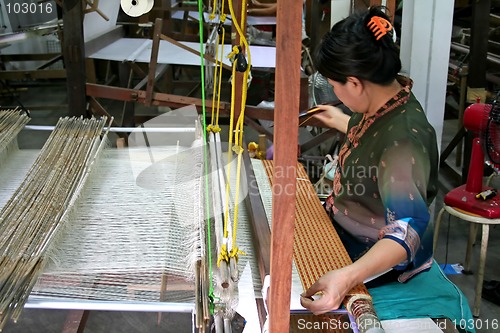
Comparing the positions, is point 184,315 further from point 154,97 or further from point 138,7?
point 138,7

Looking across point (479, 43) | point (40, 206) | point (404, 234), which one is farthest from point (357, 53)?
point (479, 43)

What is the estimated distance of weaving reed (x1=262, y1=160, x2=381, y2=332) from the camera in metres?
1.20

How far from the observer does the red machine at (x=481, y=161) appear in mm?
2529

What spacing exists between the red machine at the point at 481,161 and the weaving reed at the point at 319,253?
3.52ft

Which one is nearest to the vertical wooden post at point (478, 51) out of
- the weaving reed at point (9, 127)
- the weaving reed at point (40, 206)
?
the weaving reed at point (40, 206)

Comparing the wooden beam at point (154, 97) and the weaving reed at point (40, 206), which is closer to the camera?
the weaving reed at point (40, 206)

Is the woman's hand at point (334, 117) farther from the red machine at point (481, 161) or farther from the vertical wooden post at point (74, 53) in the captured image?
the vertical wooden post at point (74, 53)

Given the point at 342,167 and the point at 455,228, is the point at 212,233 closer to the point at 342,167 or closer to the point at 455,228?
the point at 342,167

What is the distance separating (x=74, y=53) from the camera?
3307 millimetres

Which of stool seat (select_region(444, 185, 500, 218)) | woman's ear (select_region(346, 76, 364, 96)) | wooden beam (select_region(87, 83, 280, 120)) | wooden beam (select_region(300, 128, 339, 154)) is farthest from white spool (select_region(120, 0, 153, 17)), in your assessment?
wooden beam (select_region(300, 128, 339, 154))

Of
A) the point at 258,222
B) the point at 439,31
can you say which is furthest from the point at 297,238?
the point at 439,31

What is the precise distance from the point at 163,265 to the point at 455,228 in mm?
2764

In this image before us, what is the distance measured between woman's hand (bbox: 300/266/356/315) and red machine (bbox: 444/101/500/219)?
1.59 metres

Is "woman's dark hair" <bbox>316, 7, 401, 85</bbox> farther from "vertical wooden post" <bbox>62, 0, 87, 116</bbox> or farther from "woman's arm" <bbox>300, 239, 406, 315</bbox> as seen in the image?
"vertical wooden post" <bbox>62, 0, 87, 116</bbox>
